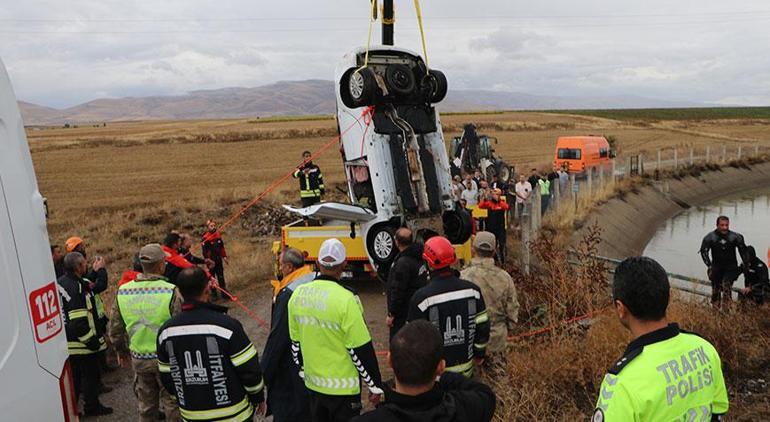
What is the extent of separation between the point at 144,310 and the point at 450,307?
7.64 feet

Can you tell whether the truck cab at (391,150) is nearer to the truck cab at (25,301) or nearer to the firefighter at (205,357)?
the firefighter at (205,357)

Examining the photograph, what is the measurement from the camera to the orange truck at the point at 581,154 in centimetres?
2534

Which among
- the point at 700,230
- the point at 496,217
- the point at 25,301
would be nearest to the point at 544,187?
the point at 496,217

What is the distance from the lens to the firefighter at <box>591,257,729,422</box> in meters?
2.30

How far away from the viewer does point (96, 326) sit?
6086 mm

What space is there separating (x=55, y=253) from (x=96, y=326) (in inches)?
59.6

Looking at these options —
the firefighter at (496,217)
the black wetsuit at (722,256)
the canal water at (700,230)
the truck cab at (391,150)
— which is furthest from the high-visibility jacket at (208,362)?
the canal water at (700,230)

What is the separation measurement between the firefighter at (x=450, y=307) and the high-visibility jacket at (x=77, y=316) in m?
3.35

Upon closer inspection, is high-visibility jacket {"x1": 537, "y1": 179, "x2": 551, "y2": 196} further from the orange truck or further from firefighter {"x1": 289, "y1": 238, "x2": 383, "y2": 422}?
firefighter {"x1": 289, "y1": 238, "x2": 383, "y2": 422}

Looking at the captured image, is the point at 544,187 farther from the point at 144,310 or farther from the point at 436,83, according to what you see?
the point at 144,310

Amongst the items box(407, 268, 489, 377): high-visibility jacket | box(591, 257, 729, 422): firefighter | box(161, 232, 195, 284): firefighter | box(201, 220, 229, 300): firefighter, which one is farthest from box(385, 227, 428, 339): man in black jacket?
box(201, 220, 229, 300): firefighter

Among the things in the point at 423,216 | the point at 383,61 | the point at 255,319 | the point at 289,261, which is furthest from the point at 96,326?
the point at 383,61

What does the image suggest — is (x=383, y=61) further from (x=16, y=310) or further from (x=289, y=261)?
(x=16, y=310)

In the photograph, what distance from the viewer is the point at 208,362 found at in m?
3.81
